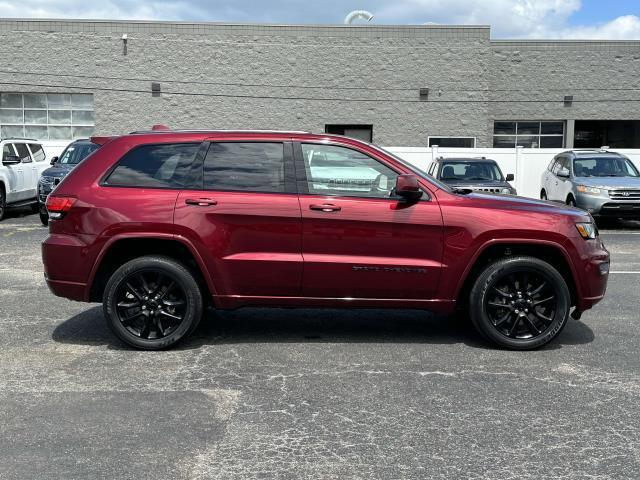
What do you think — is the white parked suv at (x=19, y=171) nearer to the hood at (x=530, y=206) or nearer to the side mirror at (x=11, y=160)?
the side mirror at (x=11, y=160)

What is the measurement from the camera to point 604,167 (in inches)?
643

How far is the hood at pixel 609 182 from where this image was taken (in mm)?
15025

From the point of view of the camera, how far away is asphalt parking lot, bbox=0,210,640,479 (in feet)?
12.2

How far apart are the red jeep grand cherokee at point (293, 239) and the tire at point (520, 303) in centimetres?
1

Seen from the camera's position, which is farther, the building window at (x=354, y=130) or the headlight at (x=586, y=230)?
the building window at (x=354, y=130)

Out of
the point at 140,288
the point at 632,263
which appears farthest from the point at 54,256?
the point at 632,263

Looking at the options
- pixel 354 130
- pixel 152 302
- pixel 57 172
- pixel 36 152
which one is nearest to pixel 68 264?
pixel 152 302

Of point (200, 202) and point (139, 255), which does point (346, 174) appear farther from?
point (139, 255)

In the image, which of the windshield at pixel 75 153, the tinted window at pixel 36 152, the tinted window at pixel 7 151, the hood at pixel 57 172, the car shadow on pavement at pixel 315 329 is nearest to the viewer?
the car shadow on pavement at pixel 315 329

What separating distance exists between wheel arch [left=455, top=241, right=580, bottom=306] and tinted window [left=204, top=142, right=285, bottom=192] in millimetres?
1733

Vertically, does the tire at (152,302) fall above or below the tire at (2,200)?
below

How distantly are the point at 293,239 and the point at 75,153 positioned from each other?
1289 centimetres

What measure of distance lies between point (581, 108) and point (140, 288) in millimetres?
26916

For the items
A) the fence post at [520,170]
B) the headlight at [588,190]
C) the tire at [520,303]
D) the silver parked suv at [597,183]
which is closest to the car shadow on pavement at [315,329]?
the tire at [520,303]
